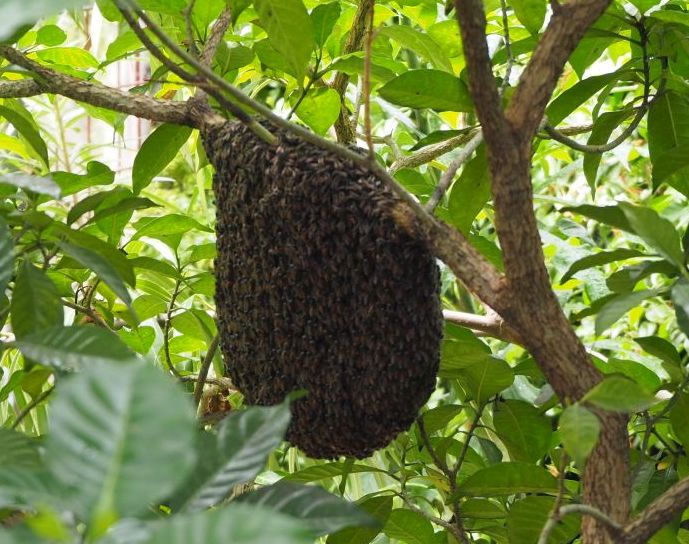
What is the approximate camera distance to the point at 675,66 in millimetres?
862

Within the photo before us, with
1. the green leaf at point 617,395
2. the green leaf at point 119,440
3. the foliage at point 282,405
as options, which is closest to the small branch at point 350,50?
the foliage at point 282,405

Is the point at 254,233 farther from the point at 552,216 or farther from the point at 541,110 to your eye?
the point at 552,216

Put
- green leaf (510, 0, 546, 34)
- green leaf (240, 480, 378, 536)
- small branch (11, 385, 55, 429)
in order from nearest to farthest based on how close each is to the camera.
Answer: green leaf (240, 480, 378, 536)
small branch (11, 385, 55, 429)
green leaf (510, 0, 546, 34)

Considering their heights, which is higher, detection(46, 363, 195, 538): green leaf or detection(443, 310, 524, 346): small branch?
detection(46, 363, 195, 538): green leaf

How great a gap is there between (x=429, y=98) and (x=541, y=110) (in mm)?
168

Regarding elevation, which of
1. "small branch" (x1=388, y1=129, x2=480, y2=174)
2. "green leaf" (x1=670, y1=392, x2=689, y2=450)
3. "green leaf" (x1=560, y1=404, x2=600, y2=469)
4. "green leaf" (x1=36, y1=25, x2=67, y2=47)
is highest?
"green leaf" (x1=36, y1=25, x2=67, y2=47)

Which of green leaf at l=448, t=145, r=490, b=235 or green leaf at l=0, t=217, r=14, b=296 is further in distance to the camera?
green leaf at l=448, t=145, r=490, b=235

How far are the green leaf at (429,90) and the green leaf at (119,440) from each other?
43 centimetres

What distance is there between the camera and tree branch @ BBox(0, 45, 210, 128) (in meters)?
0.69

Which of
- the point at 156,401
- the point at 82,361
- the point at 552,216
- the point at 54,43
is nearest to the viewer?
the point at 156,401

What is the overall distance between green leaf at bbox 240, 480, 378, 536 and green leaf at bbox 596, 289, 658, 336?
7.7 inches

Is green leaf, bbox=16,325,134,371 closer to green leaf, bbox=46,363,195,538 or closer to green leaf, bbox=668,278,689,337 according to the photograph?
green leaf, bbox=46,363,195,538

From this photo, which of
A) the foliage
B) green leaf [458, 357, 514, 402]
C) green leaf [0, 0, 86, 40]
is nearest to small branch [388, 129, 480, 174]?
the foliage

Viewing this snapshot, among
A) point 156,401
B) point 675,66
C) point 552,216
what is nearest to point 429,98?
point 675,66
